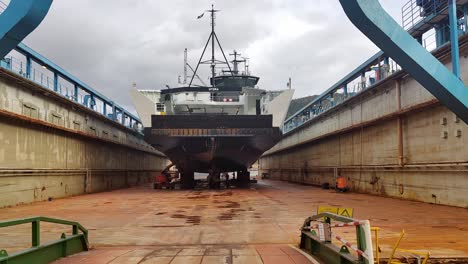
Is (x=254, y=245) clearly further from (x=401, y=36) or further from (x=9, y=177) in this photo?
(x=9, y=177)

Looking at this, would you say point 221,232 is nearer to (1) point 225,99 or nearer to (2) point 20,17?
(2) point 20,17

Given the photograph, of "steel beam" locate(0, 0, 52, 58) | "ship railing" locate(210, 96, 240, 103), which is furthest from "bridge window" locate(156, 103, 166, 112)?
"steel beam" locate(0, 0, 52, 58)

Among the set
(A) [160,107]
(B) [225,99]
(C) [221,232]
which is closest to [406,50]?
(C) [221,232]

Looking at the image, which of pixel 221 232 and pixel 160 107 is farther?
pixel 160 107

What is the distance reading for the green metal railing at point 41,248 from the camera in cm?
459

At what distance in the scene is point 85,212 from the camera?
1242cm

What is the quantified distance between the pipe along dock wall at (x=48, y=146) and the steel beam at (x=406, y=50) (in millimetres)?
11820

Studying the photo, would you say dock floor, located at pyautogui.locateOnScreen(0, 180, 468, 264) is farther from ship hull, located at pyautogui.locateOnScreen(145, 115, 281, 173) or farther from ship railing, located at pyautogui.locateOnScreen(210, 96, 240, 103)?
ship railing, located at pyautogui.locateOnScreen(210, 96, 240, 103)

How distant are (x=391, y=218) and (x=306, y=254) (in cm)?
489

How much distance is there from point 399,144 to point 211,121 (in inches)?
337

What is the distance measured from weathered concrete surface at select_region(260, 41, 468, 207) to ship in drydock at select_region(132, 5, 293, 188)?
439 centimetres

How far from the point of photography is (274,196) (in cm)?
1828

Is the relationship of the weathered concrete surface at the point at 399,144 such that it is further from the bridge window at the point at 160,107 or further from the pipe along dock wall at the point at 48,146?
the pipe along dock wall at the point at 48,146

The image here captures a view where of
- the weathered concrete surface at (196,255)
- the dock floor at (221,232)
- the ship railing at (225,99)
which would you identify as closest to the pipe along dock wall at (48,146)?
the dock floor at (221,232)
